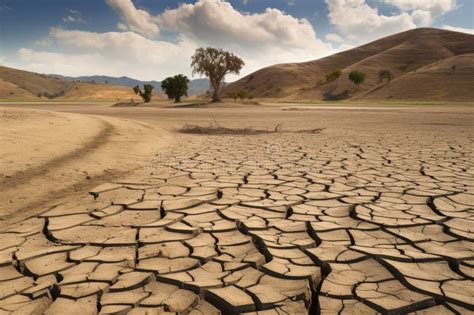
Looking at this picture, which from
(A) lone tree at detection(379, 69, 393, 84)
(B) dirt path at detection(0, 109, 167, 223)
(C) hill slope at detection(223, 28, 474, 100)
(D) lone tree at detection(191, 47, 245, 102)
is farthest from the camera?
(A) lone tree at detection(379, 69, 393, 84)

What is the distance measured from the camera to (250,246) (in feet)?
7.73

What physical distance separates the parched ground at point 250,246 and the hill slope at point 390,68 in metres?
47.2

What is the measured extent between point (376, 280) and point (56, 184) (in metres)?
3.33

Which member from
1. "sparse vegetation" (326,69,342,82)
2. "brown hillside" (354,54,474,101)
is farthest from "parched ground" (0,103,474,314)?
"sparse vegetation" (326,69,342,82)

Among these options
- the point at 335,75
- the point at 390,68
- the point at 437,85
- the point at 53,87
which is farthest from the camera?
the point at 53,87

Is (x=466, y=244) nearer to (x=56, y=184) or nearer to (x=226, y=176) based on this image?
(x=226, y=176)

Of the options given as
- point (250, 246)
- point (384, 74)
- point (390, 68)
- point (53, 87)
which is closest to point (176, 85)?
point (250, 246)

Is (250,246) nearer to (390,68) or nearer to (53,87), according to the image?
(390,68)

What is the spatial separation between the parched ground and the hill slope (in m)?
47.2

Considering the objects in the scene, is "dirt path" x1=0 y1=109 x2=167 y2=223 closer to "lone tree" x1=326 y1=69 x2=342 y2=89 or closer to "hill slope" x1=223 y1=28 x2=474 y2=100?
"hill slope" x1=223 y1=28 x2=474 y2=100

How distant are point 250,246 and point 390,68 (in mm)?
86428

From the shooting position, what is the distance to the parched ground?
1.73 m

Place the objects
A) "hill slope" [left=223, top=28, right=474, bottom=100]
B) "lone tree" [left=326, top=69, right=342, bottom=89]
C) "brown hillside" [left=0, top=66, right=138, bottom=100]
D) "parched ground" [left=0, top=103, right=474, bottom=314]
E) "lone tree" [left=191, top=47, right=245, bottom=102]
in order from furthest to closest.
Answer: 1. "brown hillside" [left=0, top=66, right=138, bottom=100]
2. "lone tree" [left=326, top=69, right=342, bottom=89]
3. "hill slope" [left=223, top=28, right=474, bottom=100]
4. "lone tree" [left=191, top=47, right=245, bottom=102]
5. "parched ground" [left=0, top=103, right=474, bottom=314]

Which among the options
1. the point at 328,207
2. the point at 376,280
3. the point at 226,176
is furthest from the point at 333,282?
the point at 226,176
